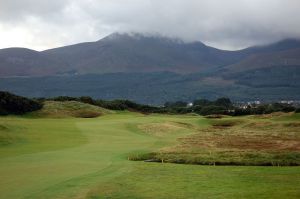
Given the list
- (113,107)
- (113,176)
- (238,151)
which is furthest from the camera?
(113,107)

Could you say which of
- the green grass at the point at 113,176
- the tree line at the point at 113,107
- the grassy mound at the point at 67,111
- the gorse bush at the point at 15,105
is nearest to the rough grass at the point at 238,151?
the green grass at the point at 113,176

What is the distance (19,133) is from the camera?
1734 inches

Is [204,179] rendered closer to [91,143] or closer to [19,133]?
[91,143]

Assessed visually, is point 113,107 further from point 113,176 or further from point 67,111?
point 113,176

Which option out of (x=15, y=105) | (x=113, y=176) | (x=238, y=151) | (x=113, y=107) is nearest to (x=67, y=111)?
(x=15, y=105)

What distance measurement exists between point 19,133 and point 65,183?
24292 mm

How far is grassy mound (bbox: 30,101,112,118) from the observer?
268 feet

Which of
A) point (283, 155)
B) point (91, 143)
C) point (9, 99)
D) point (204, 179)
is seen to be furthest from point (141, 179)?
point (9, 99)

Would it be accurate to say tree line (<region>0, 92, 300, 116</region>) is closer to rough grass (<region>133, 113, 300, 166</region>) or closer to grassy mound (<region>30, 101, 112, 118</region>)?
grassy mound (<region>30, 101, 112, 118</region>)

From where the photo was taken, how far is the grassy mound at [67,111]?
81575mm

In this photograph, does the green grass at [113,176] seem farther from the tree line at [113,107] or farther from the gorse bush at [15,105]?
the tree line at [113,107]

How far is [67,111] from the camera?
8488 cm

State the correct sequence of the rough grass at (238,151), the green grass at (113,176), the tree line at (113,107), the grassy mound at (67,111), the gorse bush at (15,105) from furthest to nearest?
the grassy mound at (67,111) < the tree line at (113,107) < the gorse bush at (15,105) < the rough grass at (238,151) < the green grass at (113,176)

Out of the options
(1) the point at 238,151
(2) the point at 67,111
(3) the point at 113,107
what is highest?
(3) the point at 113,107
